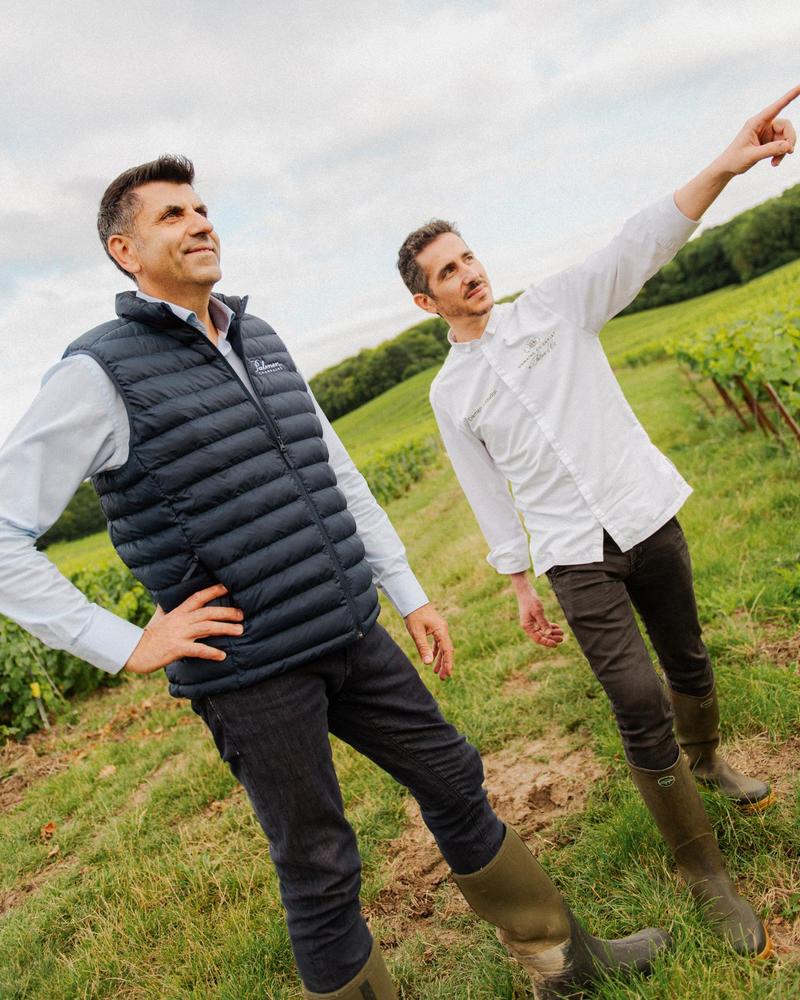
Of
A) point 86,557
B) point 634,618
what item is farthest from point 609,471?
point 86,557

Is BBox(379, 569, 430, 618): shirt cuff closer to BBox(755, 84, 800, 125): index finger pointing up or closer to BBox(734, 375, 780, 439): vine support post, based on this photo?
BBox(755, 84, 800, 125): index finger pointing up

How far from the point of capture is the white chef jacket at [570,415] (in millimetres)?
2652

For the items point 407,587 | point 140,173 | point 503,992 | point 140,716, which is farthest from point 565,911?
point 140,716

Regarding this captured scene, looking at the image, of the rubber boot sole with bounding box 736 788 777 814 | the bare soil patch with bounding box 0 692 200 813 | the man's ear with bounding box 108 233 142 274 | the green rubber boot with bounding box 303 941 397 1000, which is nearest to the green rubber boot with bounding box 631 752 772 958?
the rubber boot sole with bounding box 736 788 777 814

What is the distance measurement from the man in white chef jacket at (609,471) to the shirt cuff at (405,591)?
475 mm

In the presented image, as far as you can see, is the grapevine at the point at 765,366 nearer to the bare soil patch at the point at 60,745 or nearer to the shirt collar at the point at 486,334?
the shirt collar at the point at 486,334

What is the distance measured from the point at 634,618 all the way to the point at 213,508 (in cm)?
154

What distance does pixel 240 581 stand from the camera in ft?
6.63

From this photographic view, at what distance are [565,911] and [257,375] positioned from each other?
6.14 ft

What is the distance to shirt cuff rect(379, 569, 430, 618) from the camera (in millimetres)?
2680

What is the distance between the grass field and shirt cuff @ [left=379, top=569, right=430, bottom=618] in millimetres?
1194

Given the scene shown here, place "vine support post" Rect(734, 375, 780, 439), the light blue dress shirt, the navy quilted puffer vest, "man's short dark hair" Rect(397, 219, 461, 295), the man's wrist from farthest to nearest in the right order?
"vine support post" Rect(734, 375, 780, 439) < the man's wrist < "man's short dark hair" Rect(397, 219, 461, 295) < the navy quilted puffer vest < the light blue dress shirt

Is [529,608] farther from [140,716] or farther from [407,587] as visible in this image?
[140,716]

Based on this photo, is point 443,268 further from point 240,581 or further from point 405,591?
point 240,581
